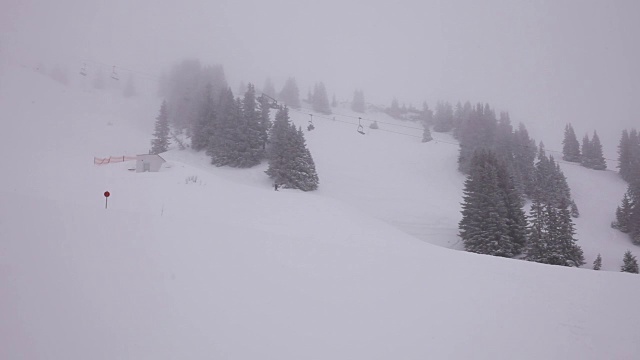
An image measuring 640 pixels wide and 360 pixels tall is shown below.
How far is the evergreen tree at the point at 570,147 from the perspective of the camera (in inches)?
2571

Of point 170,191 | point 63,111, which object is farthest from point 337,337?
point 63,111

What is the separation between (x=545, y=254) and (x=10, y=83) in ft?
245

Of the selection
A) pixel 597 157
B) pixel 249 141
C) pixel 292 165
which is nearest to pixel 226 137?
pixel 249 141

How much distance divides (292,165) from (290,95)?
52930 mm

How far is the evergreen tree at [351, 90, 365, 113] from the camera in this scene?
92.9m

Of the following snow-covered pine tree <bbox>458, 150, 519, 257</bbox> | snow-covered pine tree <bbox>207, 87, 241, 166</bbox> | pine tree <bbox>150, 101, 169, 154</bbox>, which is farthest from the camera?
pine tree <bbox>150, 101, 169, 154</bbox>

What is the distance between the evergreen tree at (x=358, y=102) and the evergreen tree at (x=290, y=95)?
20058mm

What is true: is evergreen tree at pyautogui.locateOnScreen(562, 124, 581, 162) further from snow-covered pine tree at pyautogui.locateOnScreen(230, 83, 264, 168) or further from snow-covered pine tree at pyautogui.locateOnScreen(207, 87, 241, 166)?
snow-covered pine tree at pyautogui.locateOnScreen(207, 87, 241, 166)

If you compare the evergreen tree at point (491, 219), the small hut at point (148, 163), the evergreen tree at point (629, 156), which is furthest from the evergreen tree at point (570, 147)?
the small hut at point (148, 163)

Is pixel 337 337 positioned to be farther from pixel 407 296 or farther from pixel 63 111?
pixel 63 111

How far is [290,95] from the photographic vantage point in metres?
81.8

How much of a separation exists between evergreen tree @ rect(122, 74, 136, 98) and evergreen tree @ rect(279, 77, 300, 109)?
131 feet

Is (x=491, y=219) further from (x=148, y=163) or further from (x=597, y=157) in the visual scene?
(x=597, y=157)

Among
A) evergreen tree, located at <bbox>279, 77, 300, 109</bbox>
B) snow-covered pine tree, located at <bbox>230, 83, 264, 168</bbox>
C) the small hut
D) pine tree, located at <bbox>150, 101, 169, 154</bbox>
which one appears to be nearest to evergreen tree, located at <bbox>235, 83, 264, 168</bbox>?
snow-covered pine tree, located at <bbox>230, 83, 264, 168</bbox>
